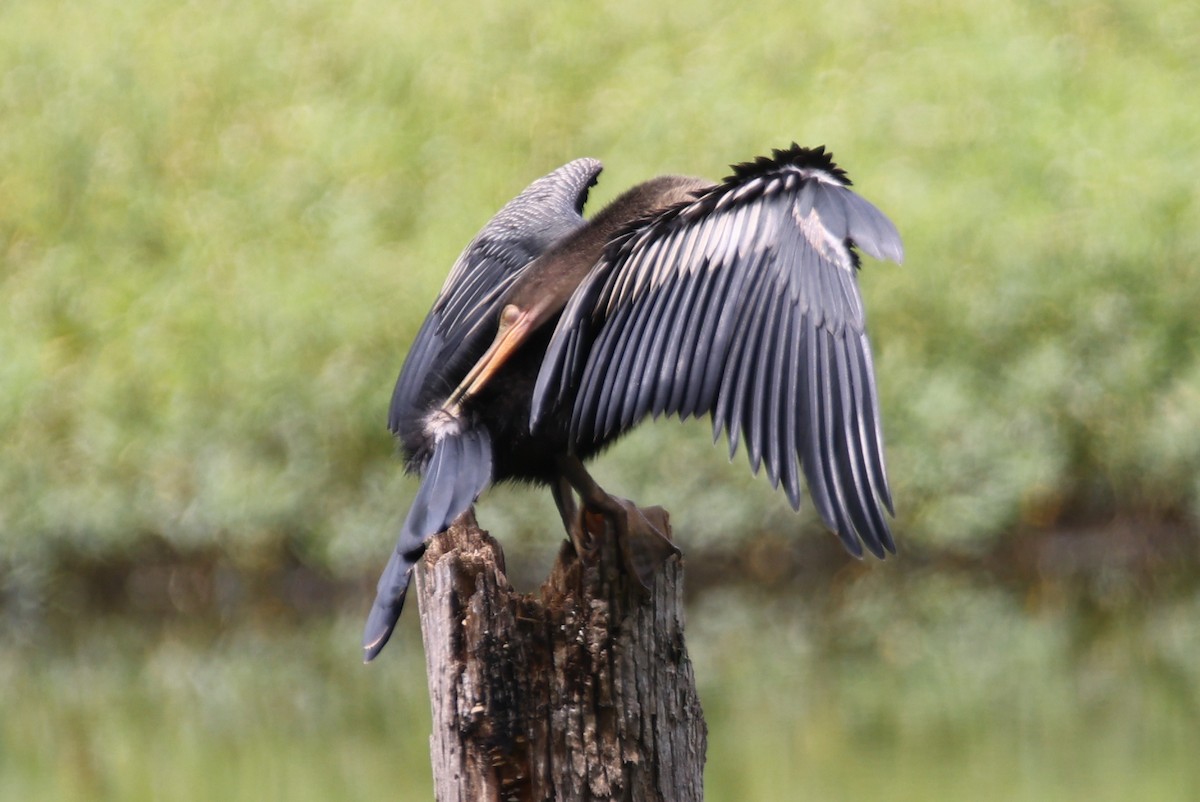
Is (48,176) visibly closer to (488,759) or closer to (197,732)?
(197,732)

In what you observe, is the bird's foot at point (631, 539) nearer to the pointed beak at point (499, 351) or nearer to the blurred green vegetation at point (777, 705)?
Answer: the pointed beak at point (499, 351)

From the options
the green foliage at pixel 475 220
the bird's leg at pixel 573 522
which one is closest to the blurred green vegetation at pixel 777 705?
the green foliage at pixel 475 220

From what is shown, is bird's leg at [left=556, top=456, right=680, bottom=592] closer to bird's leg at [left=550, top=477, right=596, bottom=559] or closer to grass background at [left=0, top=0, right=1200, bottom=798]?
bird's leg at [left=550, top=477, right=596, bottom=559]

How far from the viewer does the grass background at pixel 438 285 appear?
26.9 ft

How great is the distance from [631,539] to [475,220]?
27.9 ft

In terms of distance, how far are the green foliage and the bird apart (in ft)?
19.2

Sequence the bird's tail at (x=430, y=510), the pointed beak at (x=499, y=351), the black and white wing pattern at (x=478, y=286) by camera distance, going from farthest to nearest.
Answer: the black and white wing pattern at (x=478, y=286) → the pointed beak at (x=499, y=351) → the bird's tail at (x=430, y=510)

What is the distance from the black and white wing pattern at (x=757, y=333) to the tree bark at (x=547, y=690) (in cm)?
40

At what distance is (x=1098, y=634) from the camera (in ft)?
28.6

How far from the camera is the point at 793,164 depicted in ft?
11.4

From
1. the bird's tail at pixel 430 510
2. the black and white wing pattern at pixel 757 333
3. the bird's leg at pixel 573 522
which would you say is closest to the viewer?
the black and white wing pattern at pixel 757 333

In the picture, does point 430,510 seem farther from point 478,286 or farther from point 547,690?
point 478,286

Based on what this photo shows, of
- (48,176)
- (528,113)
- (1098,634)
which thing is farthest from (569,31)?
(1098,634)

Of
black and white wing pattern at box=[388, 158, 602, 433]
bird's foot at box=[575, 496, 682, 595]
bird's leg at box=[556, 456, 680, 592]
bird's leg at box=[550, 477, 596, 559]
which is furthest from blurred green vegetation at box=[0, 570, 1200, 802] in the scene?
bird's foot at box=[575, 496, 682, 595]
